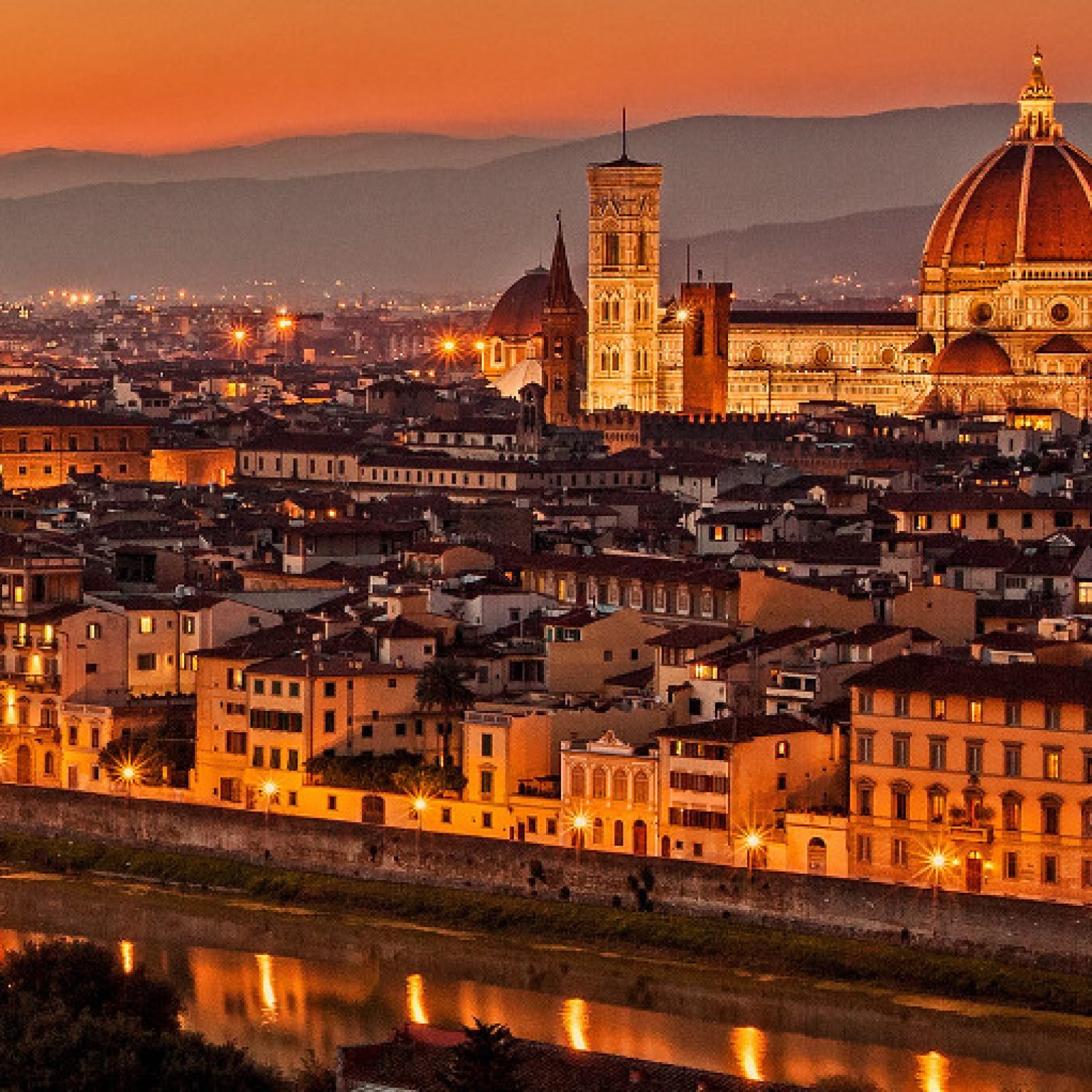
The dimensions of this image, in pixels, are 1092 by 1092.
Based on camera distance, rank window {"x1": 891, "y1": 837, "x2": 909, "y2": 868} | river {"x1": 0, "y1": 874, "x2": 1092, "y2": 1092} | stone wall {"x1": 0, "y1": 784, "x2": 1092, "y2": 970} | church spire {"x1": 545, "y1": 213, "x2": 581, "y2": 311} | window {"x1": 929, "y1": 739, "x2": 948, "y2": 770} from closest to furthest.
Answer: river {"x1": 0, "y1": 874, "x2": 1092, "y2": 1092}
stone wall {"x1": 0, "y1": 784, "x2": 1092, "y2": 970}
window {"x1": 929, "y1": 739, "x2": 948, "y2": 770}
window {"x1": 891, "y1": 837, "x2": 909, "y2": 868}
church spire {"x1": 545, "y1": 213, "x2": 581, "y2": 311}

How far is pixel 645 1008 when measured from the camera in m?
34.2

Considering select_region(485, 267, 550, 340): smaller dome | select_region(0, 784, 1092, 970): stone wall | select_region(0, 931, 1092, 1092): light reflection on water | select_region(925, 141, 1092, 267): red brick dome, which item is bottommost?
select_region(0, 931, 1092, 1092): light reflection on water

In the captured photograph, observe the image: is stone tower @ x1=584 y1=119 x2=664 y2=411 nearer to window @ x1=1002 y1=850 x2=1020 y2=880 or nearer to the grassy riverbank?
the grassy riverbank

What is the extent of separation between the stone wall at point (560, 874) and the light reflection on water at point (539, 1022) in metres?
1.18

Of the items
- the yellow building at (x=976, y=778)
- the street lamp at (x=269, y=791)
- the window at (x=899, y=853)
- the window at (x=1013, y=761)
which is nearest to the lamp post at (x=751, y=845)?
the yellow building at (x=976, y=778)

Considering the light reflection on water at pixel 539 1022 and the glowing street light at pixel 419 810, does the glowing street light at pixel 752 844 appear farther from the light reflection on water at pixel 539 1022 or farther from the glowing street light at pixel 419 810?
the glowing street light at pixel 419 810

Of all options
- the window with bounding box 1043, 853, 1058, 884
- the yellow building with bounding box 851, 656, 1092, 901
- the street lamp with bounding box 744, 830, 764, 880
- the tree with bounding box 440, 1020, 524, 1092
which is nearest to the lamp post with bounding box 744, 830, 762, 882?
the street lamp with bounding box 744, 830, 764, 880

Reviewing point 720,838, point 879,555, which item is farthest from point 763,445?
point 720,838

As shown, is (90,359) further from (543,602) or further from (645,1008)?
(645,1008)

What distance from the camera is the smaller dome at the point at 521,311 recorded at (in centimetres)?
13150

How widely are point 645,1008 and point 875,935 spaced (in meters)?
2.22

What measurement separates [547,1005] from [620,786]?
3463 millimetres

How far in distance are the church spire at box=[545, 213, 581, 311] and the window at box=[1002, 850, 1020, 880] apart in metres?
69.3

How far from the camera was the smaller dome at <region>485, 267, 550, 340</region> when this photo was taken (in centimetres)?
13150
